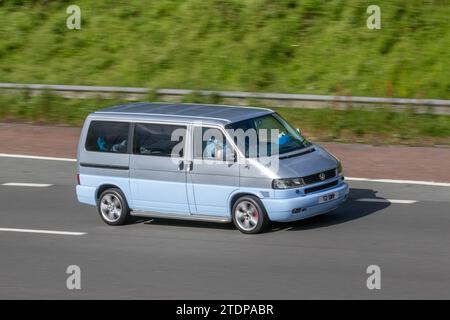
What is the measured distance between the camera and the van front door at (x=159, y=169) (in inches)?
543

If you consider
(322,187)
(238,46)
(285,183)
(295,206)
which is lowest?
(295,206)

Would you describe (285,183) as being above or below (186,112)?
below

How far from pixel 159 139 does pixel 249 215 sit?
1.82 meters

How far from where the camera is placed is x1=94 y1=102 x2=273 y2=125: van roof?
1382cm

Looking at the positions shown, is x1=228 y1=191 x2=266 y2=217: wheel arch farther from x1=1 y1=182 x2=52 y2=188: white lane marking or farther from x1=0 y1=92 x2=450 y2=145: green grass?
x1=0 y1=92 x2=450 y2=145: green grass

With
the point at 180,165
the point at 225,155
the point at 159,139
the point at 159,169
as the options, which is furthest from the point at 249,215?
the point at 159,139

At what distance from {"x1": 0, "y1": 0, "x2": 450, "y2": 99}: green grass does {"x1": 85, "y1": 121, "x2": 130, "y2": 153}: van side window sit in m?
8.33

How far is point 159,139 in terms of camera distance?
13977 mm

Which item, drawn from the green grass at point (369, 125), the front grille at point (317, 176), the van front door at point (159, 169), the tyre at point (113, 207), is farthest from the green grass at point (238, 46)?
the van front door at point (159, 169)

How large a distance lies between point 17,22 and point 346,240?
658 inches

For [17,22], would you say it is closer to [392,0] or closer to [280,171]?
[392,0]

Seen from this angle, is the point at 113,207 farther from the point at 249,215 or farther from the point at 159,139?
the point at 249,215

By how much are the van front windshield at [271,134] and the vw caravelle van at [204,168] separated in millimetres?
17

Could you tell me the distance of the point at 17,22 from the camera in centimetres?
2691
